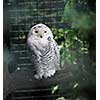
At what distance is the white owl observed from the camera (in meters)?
2.20

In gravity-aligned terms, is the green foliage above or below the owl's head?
below

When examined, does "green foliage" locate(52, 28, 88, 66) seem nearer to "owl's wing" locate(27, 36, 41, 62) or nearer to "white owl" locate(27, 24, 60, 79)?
"white owl" locate(27, 24, 60, 79)

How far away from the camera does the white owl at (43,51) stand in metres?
2.20

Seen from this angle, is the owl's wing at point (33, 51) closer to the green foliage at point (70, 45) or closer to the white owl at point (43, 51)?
the white owl at point (43, 51)

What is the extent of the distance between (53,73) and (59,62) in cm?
8

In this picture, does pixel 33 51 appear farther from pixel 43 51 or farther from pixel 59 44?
pixel 59 44

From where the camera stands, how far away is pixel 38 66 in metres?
2.22

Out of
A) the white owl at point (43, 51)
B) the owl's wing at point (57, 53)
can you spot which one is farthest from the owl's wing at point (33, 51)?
the owl's wing at point (57, 53)

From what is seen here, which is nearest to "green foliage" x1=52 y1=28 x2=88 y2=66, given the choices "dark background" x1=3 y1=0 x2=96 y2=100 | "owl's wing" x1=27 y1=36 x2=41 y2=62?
"dark background" x1=3 y1=0 x2=96 y2=100

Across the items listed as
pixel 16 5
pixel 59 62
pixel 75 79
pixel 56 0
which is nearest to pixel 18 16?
pixel 16 5

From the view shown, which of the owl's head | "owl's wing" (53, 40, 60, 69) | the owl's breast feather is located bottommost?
"owl's wing" (53, 40, 60, 69)

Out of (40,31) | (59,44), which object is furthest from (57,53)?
(40,31)

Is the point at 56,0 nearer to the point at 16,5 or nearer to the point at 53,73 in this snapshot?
the point at 16,5

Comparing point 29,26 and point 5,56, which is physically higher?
point 29,26
